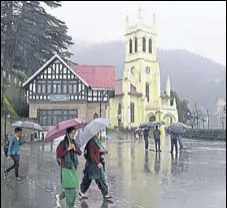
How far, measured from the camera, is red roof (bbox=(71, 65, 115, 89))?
78.8 feet

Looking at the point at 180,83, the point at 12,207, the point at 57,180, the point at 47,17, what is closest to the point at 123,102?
the point at 180,83

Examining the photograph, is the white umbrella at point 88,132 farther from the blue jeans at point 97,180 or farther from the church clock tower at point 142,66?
the church clock tower at point 142,66

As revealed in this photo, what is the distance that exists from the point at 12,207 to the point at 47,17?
22.0 meters

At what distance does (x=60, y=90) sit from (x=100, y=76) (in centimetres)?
688

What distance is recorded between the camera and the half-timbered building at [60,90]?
27.0m

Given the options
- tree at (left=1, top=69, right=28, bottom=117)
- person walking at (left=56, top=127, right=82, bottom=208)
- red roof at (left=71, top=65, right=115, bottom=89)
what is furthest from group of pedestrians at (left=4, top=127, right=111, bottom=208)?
tree at (left=1, top=69, right=28, bottom=117)

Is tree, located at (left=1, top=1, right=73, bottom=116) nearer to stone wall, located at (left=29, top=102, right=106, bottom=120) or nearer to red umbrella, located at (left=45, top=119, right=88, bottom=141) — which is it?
stone wall, located at (left=29, top=102, right=106, bottom=120)

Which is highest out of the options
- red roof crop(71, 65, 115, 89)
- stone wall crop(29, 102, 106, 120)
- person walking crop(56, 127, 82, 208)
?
red roof crop(71, 65, 115, 89)

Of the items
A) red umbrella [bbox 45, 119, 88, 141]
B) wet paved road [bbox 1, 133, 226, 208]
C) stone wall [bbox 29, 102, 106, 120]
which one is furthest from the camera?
stone wall [bbox 29, 102, 106, 120]

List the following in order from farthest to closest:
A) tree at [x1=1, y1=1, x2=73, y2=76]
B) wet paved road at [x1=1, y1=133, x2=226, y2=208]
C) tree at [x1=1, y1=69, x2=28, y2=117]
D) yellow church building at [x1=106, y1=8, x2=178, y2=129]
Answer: yellow church building at [x1=106, y1=8, x2=178, y2=129]
tree at [x1=1, y1=69, x2=28, y2=117]
tree at [x1=1, y1=1, x2=73, y2=76]
wet paved road at [x1=1, y1=133, x2=226, y2=208]

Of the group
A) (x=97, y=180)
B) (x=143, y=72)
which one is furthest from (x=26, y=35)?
(x=143, y=72)

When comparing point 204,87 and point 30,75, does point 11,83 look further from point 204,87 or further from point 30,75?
point 204,87

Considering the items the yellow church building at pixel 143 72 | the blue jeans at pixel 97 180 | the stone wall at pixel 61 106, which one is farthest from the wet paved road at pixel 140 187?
the yellow church building at pixel 143 72

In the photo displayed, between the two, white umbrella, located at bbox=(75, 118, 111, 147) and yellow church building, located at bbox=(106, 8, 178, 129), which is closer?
white umbrella, located at bbox=(75, 118, 111, 147)
